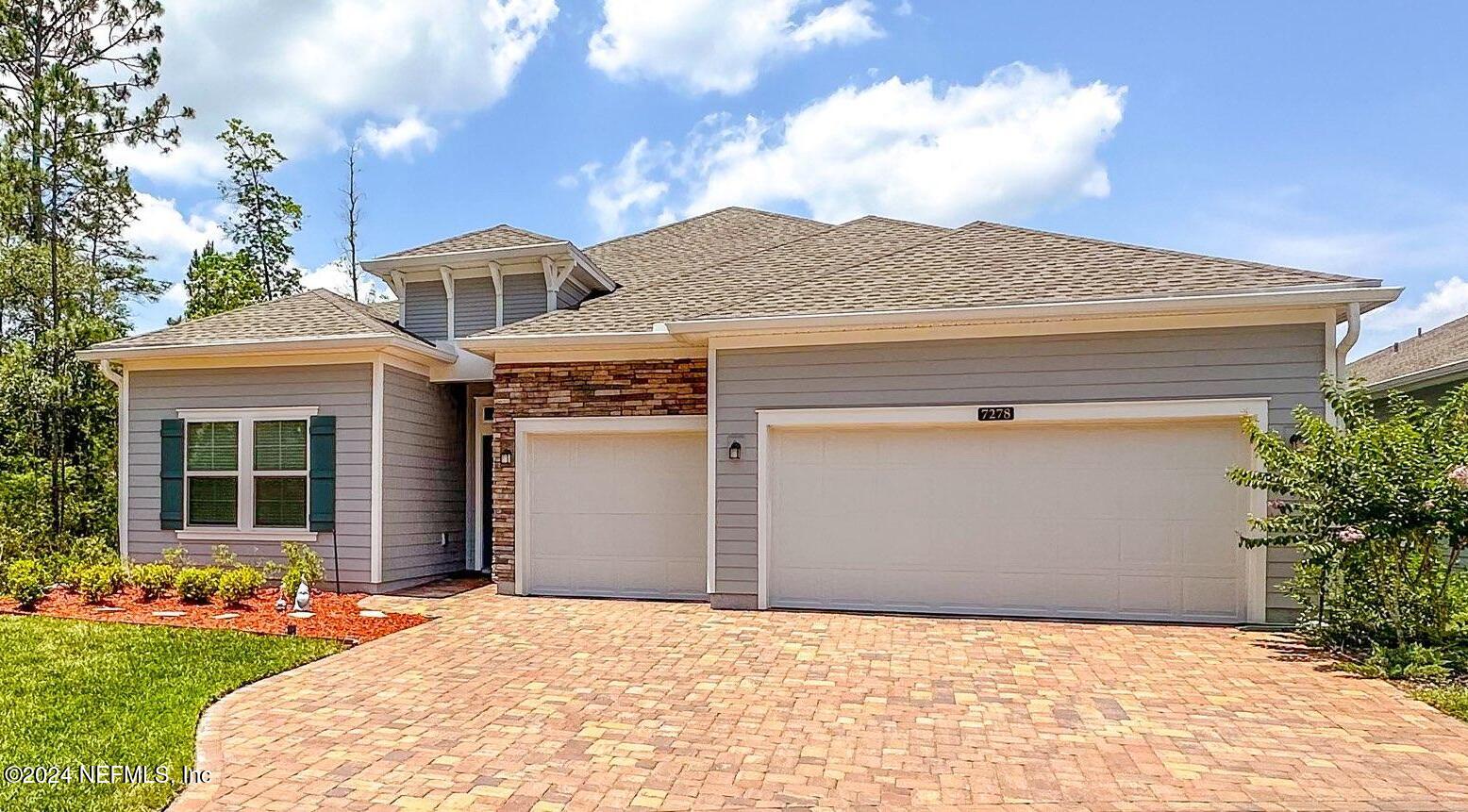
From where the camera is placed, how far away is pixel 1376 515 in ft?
20.3

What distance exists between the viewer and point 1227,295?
286 inches

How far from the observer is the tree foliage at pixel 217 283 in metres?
19.2

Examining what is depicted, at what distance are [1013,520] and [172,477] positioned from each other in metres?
9.72

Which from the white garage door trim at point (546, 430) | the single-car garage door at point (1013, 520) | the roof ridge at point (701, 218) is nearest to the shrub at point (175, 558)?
the white garage door trim at point (546, 430)

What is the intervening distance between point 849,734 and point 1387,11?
9415mm

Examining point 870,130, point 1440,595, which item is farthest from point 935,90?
point 1440,595

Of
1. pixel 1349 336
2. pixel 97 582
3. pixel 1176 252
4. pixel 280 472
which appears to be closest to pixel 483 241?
pixel 280 472

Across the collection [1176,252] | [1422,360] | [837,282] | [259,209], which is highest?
[259,209]

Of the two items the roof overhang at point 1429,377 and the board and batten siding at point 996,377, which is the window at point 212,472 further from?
the roof overhang at point 1429,377

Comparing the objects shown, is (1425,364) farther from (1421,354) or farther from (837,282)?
(837,282)

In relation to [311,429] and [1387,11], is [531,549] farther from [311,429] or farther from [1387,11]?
[1387,11]

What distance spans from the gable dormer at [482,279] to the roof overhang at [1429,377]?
10.7 m

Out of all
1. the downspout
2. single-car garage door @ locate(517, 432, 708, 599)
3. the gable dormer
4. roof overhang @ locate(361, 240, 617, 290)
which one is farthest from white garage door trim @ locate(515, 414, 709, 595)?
the downspout

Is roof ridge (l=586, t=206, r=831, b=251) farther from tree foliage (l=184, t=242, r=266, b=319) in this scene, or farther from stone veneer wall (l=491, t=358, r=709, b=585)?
tree foliage (l=184, t=242, r=266, b=319)
